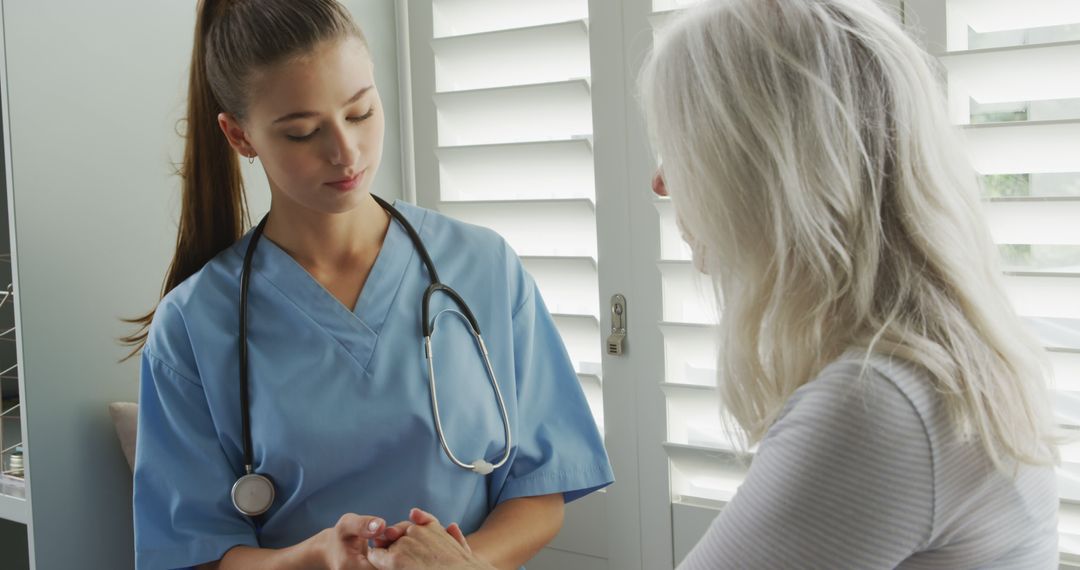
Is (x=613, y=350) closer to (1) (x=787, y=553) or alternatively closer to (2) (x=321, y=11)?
(2) (x=321, y=11)

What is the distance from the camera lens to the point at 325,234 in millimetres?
1343

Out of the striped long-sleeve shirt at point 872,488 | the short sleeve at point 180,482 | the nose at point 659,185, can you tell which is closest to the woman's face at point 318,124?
the short sleeve at point 180,482

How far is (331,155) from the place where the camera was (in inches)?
47.3

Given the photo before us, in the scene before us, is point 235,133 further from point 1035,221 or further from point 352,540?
point 1035,221

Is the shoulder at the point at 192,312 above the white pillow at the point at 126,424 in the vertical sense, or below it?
above

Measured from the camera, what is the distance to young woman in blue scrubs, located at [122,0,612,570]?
121 cm

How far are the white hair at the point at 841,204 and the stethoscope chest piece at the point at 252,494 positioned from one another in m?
0.64

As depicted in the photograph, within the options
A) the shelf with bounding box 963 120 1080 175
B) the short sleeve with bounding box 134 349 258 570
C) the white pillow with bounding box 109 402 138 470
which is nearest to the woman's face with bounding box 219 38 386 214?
the short sleeve with bounding box 134 349 258 570

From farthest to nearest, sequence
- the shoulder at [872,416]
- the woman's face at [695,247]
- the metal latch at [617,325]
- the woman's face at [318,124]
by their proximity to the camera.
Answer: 1. the metal latch at [617,325]
2. the woman's face at [318,124]
3. the woman's face at [695,247]
4. the shoulder at [872,416]

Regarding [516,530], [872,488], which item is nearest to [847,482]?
[872,488]

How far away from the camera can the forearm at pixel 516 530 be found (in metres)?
1.25

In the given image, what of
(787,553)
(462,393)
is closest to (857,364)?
(787,553)

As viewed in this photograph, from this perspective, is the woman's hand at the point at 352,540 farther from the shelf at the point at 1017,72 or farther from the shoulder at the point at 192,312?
the shelf at the point at 1017,72

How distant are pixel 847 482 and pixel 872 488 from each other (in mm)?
18
